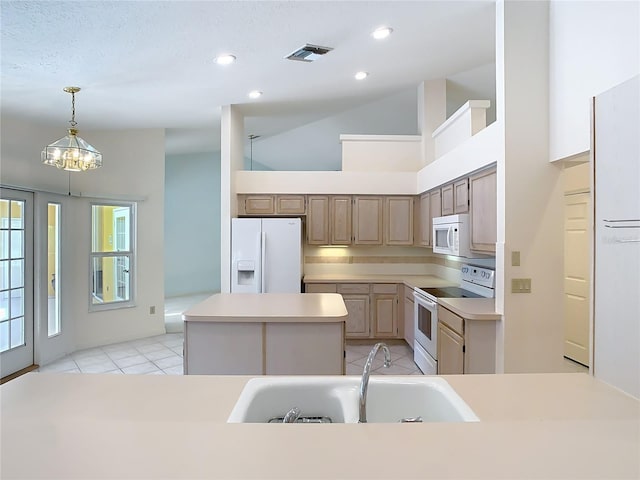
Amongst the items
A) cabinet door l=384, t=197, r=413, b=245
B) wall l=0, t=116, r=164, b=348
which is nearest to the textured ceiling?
wall l=0, t=116, r=164, b=348

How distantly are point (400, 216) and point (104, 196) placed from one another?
3.72 metres

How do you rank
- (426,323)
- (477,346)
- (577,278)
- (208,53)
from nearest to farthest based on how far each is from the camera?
(477,346)
(208,53)
(426,323)
(577,278)

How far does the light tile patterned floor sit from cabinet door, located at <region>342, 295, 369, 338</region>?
0.20 meters

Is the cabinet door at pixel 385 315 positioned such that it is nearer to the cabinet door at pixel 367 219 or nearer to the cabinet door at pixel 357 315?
the cabinet door at pixel 357 315

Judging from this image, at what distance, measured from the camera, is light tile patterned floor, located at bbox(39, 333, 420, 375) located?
396 centimetres

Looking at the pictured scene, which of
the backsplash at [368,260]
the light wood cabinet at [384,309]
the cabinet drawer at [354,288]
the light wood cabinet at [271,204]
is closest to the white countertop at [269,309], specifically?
the cabinet drawer at [354,288]

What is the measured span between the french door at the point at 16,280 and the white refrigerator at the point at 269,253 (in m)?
2.08

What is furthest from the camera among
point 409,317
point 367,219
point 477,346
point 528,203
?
point 367,219

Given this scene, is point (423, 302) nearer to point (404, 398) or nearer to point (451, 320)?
point (451, 320)

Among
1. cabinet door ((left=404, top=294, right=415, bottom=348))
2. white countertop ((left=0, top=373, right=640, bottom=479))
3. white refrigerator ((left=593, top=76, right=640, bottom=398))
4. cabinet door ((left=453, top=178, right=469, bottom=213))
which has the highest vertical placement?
cabinet door ((left=453, top=178, right=469, bottom=213))

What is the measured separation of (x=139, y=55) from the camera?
111 inches

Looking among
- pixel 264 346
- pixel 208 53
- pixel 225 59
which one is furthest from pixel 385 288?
pixel 208 53

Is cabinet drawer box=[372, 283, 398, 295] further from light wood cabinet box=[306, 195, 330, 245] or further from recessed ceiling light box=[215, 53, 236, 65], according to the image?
recessed ceiling light box=[215, 53, 236, 65]

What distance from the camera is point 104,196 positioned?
4805 mm
